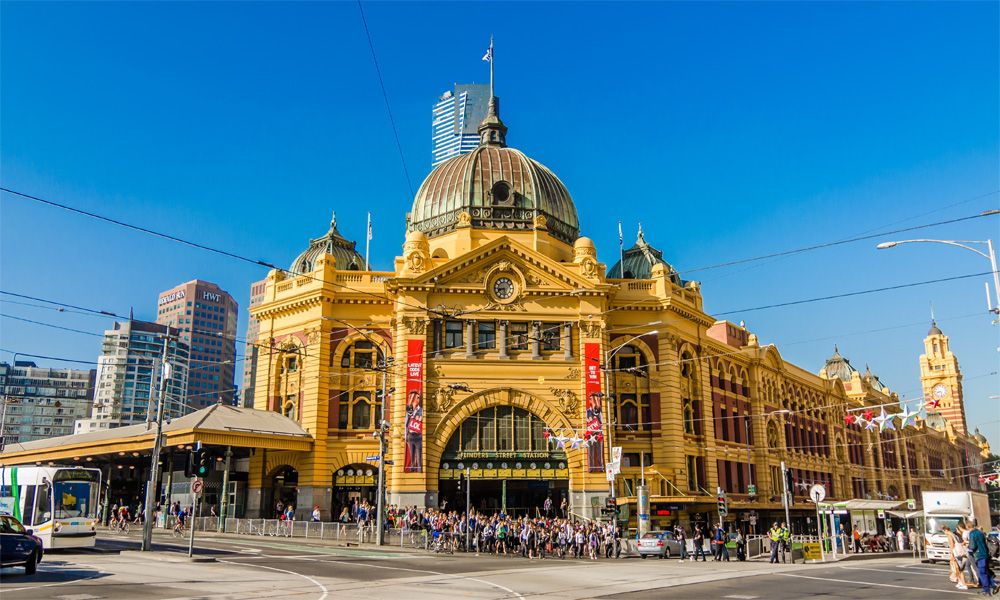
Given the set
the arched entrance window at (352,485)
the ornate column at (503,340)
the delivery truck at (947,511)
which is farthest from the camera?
the arched entrance window at (352,485)

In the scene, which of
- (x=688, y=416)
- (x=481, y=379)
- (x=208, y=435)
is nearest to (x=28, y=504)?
(x=208, y=435)

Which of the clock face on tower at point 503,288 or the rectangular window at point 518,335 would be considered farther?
the clock face on tower at point 503,288

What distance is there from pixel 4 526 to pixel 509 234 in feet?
130

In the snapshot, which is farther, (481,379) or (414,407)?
(481,379)

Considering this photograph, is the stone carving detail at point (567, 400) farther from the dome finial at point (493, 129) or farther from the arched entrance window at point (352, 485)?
the dome finial at point (493, 129)

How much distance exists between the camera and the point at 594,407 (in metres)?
50.8

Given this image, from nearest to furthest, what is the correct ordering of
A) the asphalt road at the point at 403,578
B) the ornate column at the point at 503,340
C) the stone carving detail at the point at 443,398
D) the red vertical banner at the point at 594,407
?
the asphalt road at the point at 403,578, the red vertical banner at the point at 594,407, the stone carving detail at the point at 443,398, the ornate column at the point at 503,340

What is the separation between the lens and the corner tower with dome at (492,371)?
50344 mm

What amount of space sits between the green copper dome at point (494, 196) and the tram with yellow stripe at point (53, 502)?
31994 mm

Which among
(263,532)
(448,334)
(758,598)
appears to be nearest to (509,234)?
(448,334)

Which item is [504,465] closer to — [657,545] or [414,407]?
[414,407]

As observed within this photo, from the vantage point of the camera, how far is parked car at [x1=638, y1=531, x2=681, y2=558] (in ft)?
133

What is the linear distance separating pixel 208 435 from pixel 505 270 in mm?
20011

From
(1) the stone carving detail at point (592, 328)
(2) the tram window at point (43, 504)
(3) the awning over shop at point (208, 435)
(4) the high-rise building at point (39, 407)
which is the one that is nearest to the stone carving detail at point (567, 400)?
(1) the stone carving detail at point (592, 328)
